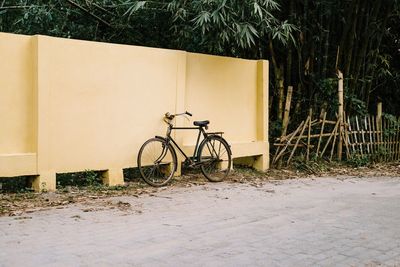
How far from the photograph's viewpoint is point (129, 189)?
7113 mm

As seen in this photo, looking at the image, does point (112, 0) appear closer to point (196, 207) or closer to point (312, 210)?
point (196, 207)

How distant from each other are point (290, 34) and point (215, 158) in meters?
2.62

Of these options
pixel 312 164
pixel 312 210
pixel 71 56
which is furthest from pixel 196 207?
pixel 312 164

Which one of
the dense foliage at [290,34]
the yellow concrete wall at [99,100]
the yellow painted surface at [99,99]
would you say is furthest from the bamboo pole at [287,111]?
the yellow concrete wall at [99,100]

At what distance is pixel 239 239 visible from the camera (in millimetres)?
4684

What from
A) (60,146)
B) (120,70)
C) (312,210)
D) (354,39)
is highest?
(354,39)

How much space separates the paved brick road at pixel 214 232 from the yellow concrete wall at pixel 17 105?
1008mm

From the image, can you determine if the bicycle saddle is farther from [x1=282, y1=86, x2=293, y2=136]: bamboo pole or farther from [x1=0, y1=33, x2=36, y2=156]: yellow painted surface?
[x1=0, y1=33, x2=36, y2=156]: yellow painted surface

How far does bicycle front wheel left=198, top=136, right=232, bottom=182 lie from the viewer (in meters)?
8.03

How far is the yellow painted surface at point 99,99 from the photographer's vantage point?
21.1 ft

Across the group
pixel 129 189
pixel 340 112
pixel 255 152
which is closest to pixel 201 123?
pixel 129 189

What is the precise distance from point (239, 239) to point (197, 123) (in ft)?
11.1

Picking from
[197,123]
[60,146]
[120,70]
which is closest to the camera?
[60,146]

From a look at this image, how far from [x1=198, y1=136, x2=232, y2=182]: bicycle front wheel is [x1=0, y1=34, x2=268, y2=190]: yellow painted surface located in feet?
1.24
